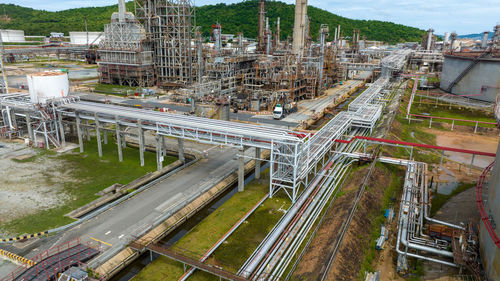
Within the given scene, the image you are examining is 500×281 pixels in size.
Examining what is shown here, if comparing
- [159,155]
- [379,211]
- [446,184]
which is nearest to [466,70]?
[446,184]

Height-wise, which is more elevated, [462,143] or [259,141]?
[259,141]

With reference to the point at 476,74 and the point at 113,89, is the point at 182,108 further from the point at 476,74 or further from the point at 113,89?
the point at 476,74

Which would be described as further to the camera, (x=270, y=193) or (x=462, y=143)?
(x=462, y=143)

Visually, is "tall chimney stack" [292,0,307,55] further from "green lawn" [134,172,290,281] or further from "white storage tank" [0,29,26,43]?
"white storage tank" [0,29,26,43]

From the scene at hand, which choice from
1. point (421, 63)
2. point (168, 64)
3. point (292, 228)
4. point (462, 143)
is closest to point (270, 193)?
point (292, 228)

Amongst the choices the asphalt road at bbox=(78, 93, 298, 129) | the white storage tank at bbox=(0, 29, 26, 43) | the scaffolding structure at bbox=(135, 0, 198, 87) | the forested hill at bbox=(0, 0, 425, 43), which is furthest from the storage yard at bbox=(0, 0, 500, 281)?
the white storage tank at bbox=(0, 29, 26, 43)

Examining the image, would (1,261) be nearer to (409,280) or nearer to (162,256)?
(162,256)
